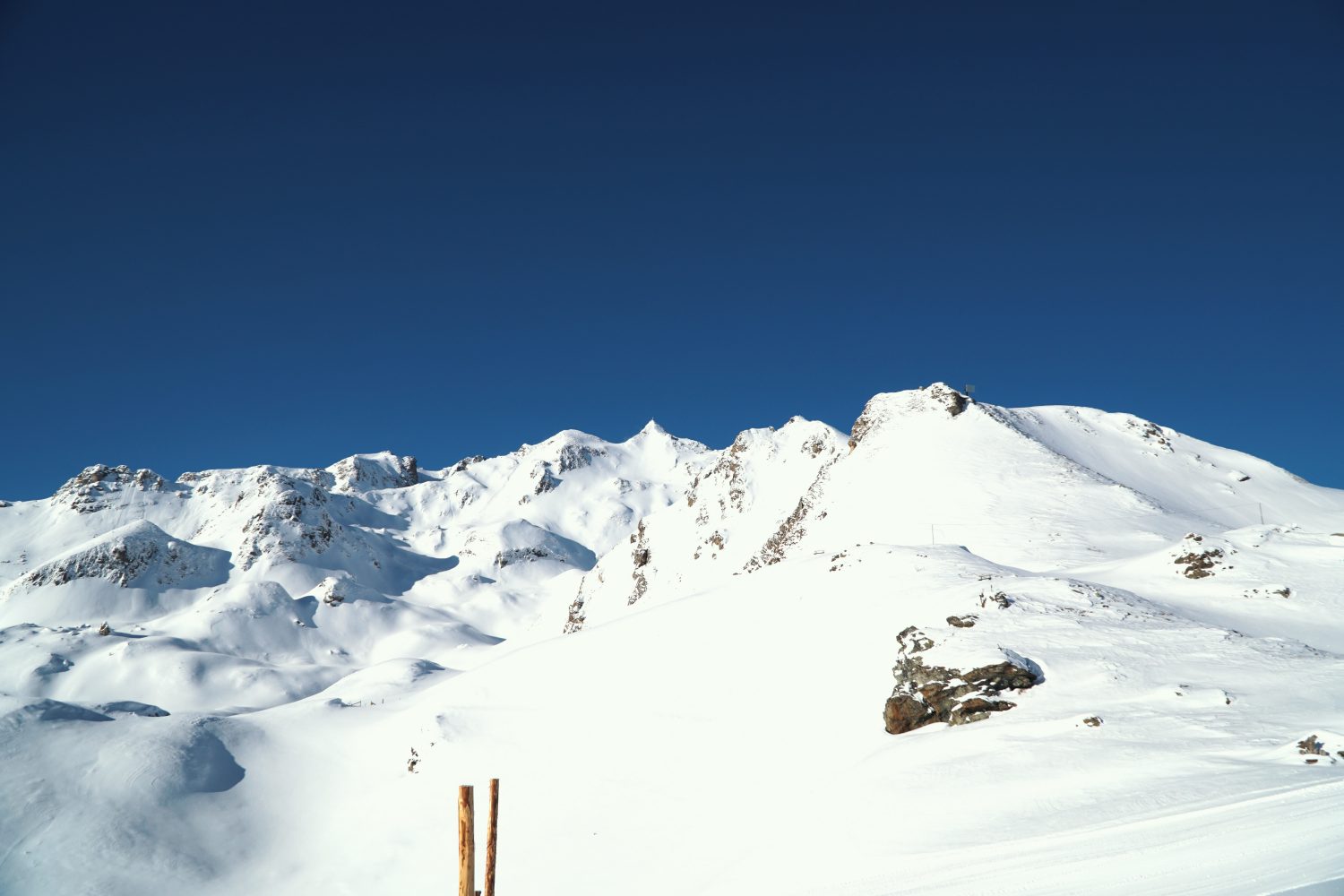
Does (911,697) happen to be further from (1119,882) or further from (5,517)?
(5,517)

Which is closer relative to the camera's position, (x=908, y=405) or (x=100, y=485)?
(x=908, y=405)

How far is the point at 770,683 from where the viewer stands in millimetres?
22031

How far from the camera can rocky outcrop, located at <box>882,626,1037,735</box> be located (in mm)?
16531

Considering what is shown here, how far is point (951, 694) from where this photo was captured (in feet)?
56.0

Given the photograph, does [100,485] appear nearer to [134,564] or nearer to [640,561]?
[134,564]

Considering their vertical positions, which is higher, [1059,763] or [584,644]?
[584,644]

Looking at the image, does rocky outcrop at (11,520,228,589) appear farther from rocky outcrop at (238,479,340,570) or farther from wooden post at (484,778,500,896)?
wooden post at (484,778,500,896)

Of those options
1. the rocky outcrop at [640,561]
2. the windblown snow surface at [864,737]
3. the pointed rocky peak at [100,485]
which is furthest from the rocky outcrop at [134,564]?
the windblown snow surface at [864,737]

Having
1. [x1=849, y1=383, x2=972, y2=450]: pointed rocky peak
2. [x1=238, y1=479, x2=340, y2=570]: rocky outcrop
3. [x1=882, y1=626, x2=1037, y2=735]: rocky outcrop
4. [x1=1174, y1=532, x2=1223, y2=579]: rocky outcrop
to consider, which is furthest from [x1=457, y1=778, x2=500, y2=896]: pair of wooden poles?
[x1=238, y1=479, x2=340, y2=570]: rocky outcrop

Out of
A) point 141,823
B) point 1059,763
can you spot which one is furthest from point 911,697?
point 141,823

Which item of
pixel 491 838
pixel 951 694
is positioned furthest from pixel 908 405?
pixel 491 838

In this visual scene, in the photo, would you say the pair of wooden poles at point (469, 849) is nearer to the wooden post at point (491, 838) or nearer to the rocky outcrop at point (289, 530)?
the wooden post at point (491, 838)

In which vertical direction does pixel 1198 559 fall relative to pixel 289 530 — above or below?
below

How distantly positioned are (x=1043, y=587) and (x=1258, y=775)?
10887 mm
